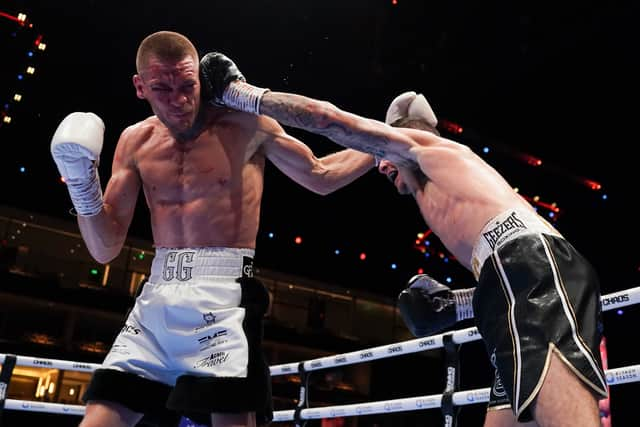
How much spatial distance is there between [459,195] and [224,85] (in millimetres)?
864

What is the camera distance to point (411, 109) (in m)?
2.20

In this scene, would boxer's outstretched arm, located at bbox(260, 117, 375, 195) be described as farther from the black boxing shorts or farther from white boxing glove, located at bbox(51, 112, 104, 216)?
the black boxing shorts

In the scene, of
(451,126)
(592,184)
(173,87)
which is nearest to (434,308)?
(173,87)

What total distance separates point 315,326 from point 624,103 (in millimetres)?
9685

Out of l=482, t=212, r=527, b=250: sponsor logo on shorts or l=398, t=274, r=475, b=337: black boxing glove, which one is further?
l=398, t=274, r=475, b=337: black boxing glove

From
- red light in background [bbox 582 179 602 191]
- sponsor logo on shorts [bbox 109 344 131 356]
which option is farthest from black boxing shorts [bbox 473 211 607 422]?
red light in background [bbox 582 179 602 191]

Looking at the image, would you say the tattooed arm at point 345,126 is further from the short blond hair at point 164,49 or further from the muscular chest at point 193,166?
the short blond hair at point 164,49

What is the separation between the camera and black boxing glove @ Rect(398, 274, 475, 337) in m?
2.01

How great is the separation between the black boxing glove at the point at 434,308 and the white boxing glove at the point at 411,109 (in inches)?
20.6

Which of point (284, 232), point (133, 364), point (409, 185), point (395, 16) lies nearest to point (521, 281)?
point (409, 185)

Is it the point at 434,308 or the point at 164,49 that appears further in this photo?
the point at 164,49

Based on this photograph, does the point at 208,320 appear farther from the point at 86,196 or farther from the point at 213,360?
A: the point at 86,196

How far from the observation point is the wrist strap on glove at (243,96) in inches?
81.2

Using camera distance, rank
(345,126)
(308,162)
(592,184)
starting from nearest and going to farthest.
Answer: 1. (345,126)
2. (308,162)
3. (592,184)
